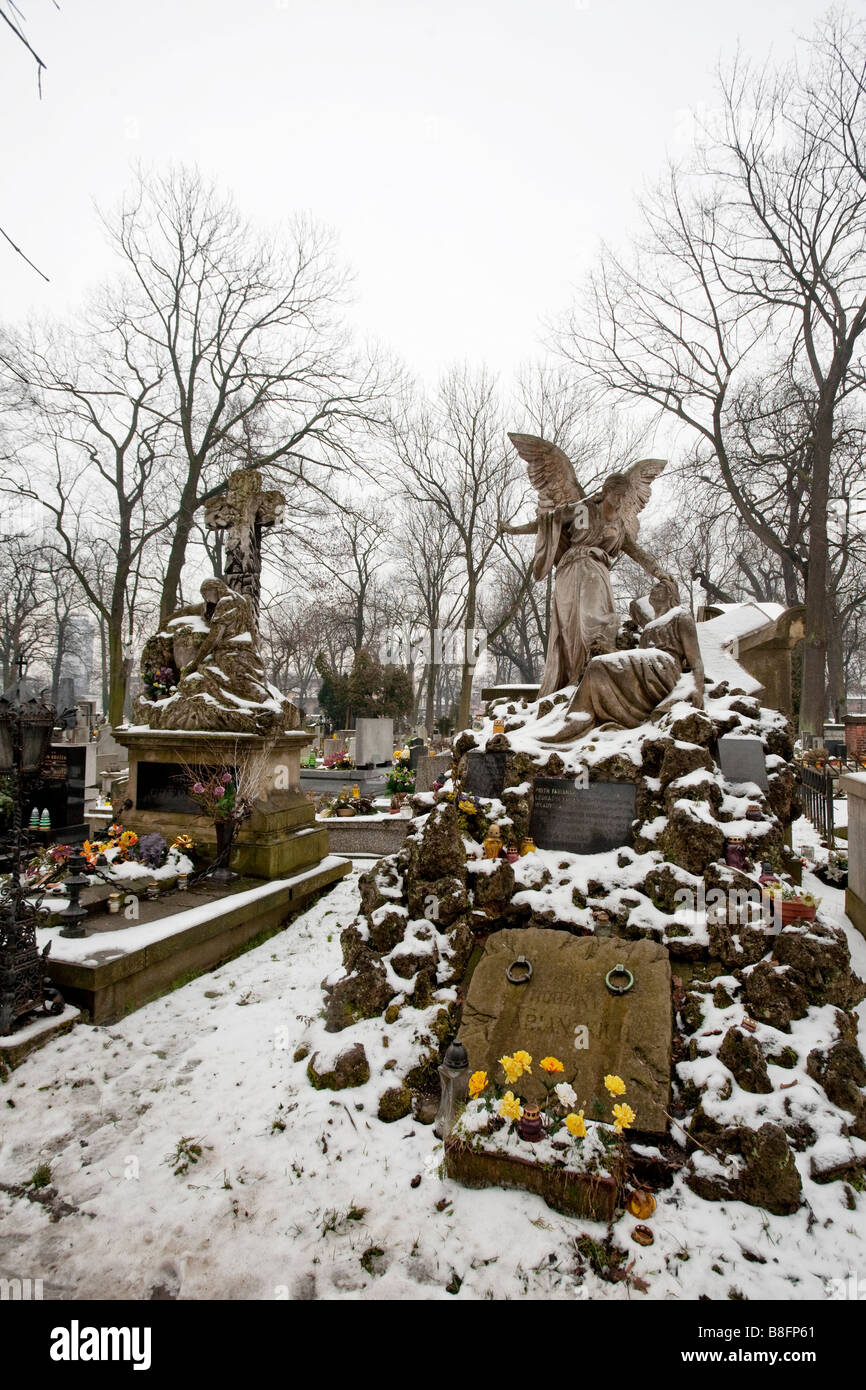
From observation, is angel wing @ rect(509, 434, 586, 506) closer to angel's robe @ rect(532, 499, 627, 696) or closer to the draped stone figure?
angel's robe @ rect(532, 499, 627, 696)

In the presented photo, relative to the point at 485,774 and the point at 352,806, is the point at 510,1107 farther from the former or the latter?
the point at 352,806

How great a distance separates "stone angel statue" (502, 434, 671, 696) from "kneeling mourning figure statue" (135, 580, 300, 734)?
328cm

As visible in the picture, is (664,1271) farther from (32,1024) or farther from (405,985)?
(32,1024)

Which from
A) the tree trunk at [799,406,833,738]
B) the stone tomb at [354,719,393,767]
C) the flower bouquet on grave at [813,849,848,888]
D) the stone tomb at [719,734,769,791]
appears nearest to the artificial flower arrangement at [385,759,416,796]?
the stone tomb at [354,719,393,767]

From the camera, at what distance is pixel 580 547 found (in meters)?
6.60

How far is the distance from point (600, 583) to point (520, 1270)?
5405 millimetres

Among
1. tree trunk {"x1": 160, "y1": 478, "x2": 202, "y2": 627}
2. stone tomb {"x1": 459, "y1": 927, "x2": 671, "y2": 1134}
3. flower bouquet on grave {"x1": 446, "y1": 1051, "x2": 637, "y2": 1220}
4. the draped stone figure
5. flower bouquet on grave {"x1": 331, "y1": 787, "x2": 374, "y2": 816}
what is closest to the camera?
flower bouquet on grave {"x1": 446, "y1": 1051, "x2": 637, "y2": 1220}

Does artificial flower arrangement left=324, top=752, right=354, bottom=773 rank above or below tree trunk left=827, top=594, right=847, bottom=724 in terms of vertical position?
below

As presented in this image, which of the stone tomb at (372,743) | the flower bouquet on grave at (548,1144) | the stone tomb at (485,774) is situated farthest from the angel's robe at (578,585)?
the stone tomb at (372,743)

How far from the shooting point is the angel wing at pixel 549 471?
6871 mm

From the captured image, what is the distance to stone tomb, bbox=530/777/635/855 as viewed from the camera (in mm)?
4758
